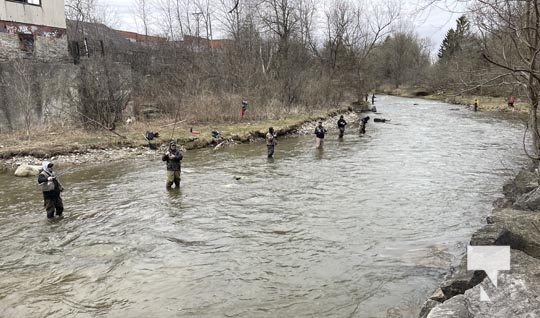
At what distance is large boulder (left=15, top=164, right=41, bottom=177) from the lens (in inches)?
617

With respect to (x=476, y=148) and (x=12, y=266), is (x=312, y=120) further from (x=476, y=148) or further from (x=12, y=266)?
(x=12, y=266)

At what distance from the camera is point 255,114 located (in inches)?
1104

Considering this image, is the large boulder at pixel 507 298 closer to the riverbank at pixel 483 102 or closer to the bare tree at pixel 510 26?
the bare tree at pixel 510 26

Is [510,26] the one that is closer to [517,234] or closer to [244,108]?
[517,234]

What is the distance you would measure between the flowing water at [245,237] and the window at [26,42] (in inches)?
405

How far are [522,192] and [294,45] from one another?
32.1 metres

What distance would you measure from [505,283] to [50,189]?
9846 mm

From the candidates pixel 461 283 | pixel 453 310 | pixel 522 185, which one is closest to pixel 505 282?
pixel 453 310

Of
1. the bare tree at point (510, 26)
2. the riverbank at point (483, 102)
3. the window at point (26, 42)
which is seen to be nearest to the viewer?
the bare tree at point (510, 26)

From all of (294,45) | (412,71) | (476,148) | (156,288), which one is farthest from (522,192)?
(412,71)

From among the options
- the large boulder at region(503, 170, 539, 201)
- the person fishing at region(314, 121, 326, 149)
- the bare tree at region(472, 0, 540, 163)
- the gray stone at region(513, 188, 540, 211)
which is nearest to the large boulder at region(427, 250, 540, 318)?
the bare tree at region(472, 0, 540, 163)

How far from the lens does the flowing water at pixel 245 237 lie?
6.97m

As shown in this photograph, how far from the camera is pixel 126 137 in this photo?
69.0 ft

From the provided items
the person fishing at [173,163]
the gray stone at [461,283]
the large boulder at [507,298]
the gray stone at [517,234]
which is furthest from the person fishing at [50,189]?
the gray stone at [517,234]
